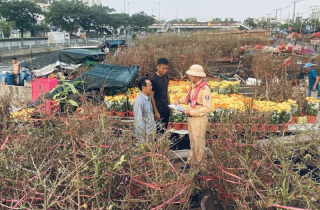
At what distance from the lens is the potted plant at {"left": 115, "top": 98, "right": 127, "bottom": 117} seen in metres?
5.58

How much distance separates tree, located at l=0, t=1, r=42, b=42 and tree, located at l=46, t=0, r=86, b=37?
3.80 metres

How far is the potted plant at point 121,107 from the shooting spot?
18.3 feet

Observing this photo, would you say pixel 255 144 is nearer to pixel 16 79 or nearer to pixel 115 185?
pixel 115 185

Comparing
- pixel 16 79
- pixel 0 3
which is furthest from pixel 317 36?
pixel 0 3

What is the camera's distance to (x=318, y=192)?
1901 mm

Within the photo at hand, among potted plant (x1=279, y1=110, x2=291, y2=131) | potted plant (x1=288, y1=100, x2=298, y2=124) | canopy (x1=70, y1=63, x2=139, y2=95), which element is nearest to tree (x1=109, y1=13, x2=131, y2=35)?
canopy (x1=70, y1=63, x2=139, y2=95)

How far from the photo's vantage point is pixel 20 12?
31812mm

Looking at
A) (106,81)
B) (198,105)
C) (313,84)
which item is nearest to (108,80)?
(106,81)

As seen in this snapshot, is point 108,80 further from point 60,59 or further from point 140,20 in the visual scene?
point 140,20

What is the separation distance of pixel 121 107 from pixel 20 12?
32483mm

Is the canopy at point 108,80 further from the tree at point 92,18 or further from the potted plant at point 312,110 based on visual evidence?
the tree at point 92,18

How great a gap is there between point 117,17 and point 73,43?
24270mm

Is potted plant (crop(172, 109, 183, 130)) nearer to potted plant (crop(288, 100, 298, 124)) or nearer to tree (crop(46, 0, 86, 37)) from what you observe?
potted plant (crop(288, 100, 298, 124))

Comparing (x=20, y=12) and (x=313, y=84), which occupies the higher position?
(x=20, y=12)
